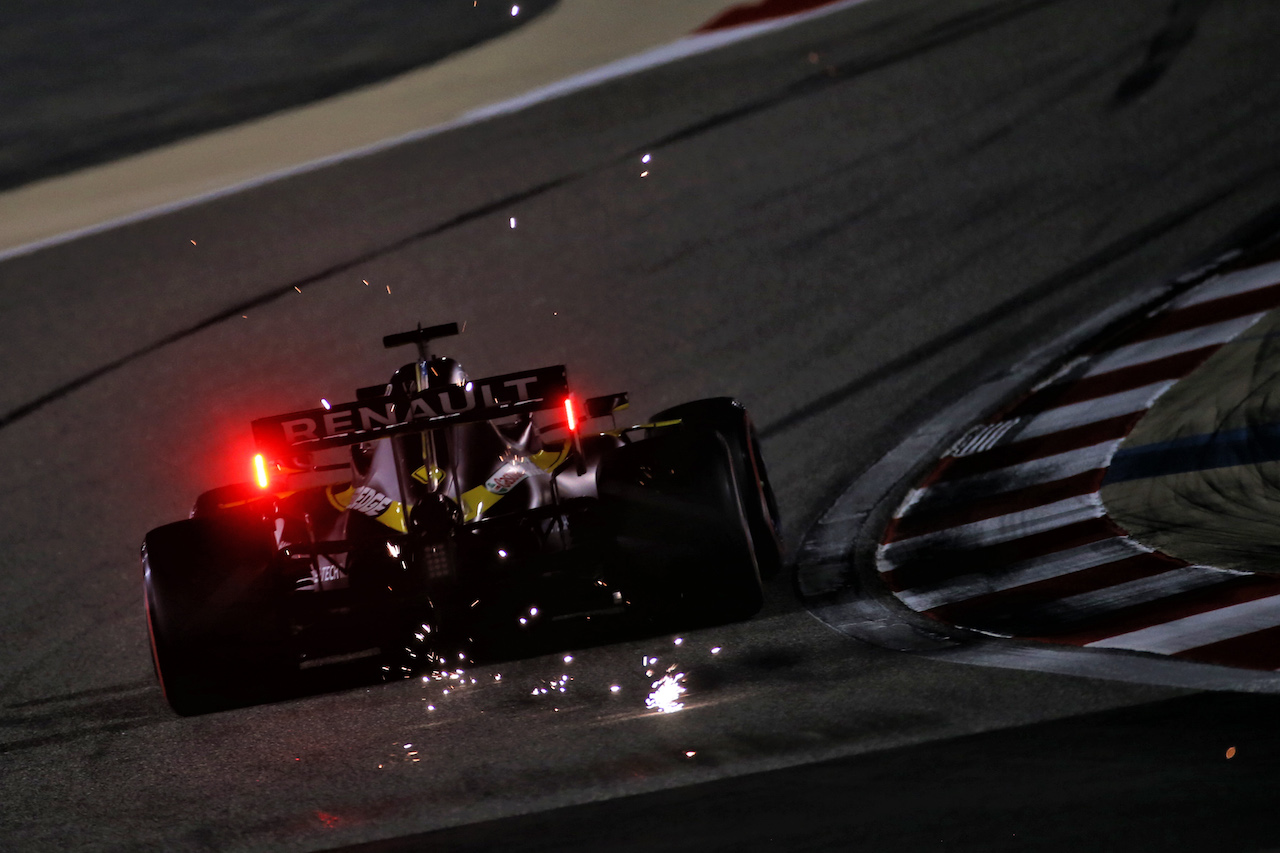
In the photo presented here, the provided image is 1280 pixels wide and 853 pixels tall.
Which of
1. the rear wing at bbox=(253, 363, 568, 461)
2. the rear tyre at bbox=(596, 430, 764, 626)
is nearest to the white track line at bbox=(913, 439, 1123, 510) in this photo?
the rear tyre at bbox=(596, 430, 764, 626)

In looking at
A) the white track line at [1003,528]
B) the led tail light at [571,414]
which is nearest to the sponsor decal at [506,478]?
the led tail light at [571,414]

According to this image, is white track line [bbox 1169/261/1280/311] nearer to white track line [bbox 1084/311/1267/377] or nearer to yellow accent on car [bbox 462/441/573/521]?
white track line [bbox 1084/311/1267/377]

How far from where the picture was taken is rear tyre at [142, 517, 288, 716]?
5453 mm

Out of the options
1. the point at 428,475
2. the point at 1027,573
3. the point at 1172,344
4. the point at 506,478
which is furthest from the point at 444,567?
the point at 1172,344

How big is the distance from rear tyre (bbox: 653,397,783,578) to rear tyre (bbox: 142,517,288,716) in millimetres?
1769

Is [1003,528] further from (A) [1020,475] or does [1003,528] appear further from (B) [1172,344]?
(B) [1172,344]

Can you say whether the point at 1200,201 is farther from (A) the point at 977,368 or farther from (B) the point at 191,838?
(B) the point at 191,838

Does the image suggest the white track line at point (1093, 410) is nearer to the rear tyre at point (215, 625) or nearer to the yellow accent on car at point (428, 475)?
the yellow accent on car at point (428, 475)

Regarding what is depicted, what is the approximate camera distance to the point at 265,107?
13750 mm

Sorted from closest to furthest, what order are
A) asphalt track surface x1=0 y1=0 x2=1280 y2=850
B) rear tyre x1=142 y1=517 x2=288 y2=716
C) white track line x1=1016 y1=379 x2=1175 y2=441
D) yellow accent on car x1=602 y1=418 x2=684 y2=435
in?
asphalt track surface x1=0 y1=0 x2=1280 y2=850 < rear tyre x1=142 y1=517 x2=288 y2=716 < yellow accent on car x1=602 y1=418 x2=684 y2=435 < white track line x1=1016 y1=379 x2=1175 y2=441

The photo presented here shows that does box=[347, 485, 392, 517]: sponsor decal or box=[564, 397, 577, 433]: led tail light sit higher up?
box=[564, 397, 577, 433]: led tail light

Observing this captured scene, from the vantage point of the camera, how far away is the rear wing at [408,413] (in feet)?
18.1

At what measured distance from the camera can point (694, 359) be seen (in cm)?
918

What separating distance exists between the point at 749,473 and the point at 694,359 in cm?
305
